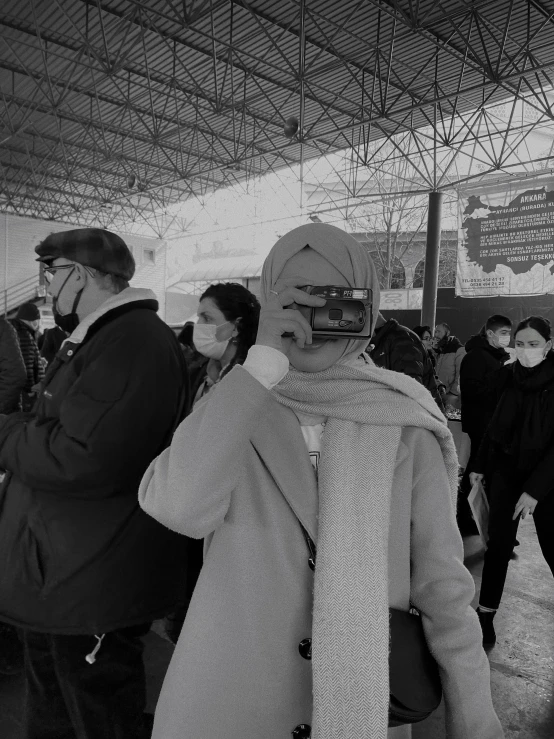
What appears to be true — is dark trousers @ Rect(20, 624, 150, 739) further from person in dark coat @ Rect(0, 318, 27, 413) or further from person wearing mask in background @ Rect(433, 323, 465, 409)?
person wearing mask in background @ Rect(433, 323, 465, 409)

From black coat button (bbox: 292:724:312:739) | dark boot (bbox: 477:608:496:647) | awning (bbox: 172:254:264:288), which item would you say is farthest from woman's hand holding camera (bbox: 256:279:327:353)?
awning (bbox: 172:254:264:288)

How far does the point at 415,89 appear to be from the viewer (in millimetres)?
12289

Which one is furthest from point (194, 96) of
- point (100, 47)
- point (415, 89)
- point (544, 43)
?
point (544, 43)

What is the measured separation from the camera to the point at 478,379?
4523mm

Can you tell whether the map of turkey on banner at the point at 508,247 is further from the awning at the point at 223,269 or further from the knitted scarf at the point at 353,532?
the awning at the point at 223,269

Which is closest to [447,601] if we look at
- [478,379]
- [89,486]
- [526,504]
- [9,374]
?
[89,486]

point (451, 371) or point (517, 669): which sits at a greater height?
point (451, 371)

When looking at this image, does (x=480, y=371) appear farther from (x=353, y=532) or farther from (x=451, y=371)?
(x=353, y=532)

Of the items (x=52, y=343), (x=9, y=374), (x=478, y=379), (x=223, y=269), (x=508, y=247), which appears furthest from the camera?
(x=223, y=269)

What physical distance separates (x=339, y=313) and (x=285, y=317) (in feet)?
0.30

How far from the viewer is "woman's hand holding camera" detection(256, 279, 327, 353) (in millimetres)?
971

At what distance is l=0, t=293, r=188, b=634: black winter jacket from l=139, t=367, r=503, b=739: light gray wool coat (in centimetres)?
57

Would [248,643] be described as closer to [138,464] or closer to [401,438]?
[401,438]

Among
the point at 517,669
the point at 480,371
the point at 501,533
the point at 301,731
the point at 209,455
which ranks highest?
the point at 209,455
